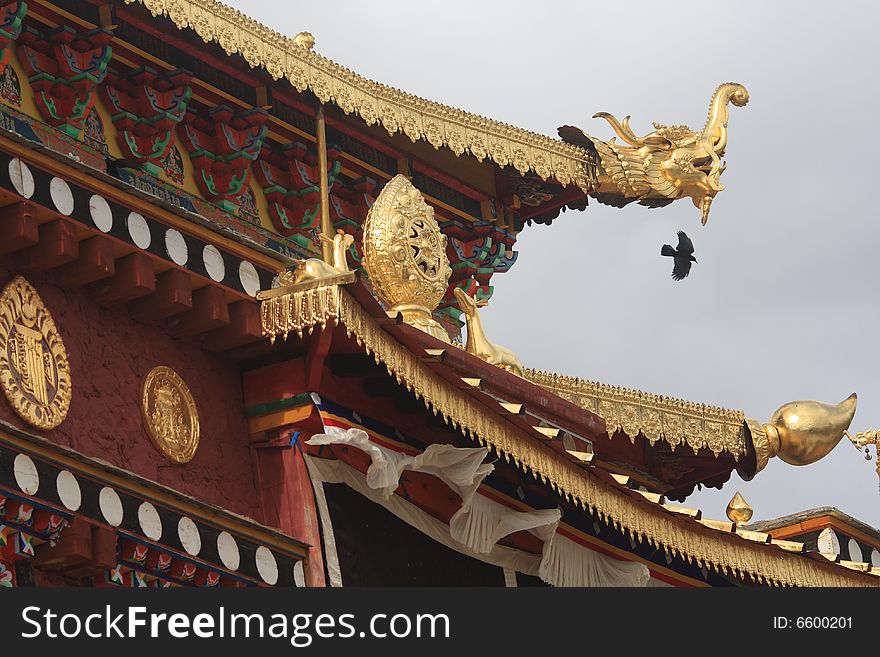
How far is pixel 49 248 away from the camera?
392 inches

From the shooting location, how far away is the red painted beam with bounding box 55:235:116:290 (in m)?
10.1

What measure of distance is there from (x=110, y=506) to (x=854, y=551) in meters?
8.04

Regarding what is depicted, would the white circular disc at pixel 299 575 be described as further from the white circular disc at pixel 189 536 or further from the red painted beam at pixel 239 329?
the red painted beam at pixel 239 329

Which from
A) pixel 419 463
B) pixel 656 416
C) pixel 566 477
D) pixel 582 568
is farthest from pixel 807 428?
pixel 419 463

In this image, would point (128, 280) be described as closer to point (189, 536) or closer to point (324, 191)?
point (189, 536)

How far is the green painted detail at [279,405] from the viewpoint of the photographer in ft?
36.0

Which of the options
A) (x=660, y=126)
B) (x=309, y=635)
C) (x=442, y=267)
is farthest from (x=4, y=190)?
(x=660, y=126)

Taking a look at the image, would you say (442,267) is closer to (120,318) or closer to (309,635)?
(120,318)

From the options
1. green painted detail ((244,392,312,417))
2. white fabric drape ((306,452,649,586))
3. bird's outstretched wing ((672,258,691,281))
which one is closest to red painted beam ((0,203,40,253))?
green painted detail ((244,392,312,417))

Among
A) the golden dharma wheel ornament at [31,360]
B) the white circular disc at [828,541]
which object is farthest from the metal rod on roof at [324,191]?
the white circular disc at [828,541]

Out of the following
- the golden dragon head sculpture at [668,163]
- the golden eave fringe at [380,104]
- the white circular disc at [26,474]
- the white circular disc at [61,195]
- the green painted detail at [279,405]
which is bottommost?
the white circular disc at [26,474]

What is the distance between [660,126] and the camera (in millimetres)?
14711

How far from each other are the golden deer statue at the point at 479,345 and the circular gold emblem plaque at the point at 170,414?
256 centimetres

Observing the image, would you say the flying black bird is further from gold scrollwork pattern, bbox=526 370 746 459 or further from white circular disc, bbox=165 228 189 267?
white circular disc, bbox=165 228 189 267
